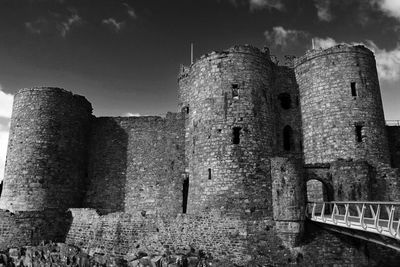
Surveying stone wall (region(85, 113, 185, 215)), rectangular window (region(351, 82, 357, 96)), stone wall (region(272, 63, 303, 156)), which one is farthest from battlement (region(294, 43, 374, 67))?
stone wall (region(85, 113, 185, 215))

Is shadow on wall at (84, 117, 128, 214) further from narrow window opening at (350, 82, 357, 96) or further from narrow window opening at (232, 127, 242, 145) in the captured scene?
narrow window opening at (350, 82, 357, 96)

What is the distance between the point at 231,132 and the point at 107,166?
8.61 meters

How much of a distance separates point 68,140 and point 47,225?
5.13 metres

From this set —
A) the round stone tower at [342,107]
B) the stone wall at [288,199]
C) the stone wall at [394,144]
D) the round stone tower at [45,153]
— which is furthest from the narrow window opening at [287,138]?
the round stone tower at [45,153]

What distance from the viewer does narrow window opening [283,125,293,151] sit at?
20047 millimetres

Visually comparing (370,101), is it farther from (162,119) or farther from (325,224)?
(162,119)

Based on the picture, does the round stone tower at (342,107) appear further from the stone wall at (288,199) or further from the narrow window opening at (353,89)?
the stone wall at (288,199)

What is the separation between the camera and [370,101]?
19172mm

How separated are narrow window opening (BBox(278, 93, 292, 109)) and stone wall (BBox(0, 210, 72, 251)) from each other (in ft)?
45.6

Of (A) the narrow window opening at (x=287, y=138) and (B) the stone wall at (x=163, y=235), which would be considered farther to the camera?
(A) the narrow window opening at (x=287, y=138)

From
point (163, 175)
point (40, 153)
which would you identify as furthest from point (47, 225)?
point (163, 175)

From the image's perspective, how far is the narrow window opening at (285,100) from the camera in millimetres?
20609

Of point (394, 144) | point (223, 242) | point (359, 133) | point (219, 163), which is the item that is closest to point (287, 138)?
point (359, 133)

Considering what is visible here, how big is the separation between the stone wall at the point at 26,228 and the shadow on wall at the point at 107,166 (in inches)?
134
